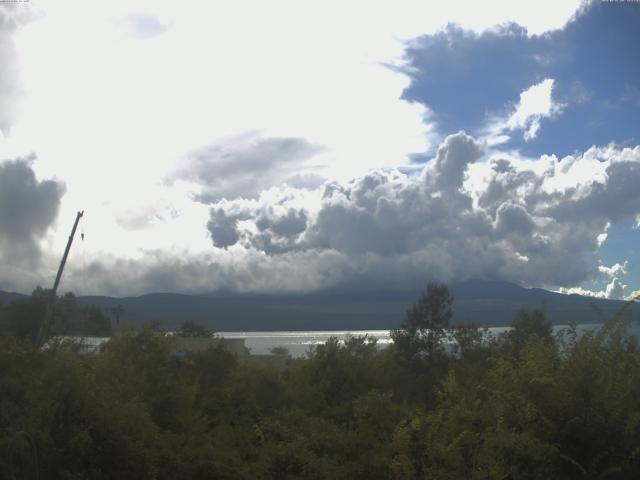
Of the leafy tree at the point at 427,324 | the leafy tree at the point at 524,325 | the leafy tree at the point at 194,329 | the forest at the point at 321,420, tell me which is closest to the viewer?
the forest at the point at 321,420

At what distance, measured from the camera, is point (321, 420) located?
1939cm

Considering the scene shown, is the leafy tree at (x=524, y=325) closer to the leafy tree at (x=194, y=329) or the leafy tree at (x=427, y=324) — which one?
the leafy tree at (x=427, y=324)

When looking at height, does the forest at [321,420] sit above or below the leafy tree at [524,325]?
below

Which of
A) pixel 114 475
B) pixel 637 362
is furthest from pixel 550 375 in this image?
pixel 114 475

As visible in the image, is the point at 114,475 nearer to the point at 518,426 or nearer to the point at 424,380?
the point at 518,426

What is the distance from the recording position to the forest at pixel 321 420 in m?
9.90

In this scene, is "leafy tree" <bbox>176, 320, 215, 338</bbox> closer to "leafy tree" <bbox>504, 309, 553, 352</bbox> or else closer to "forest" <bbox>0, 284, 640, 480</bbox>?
"leafy tree" <bbox>504, 309, 553, 352</bbox>

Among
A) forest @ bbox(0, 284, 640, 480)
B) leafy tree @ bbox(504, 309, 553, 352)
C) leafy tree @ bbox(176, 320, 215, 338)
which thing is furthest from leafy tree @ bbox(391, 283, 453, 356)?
leafy tree @ bbox(176, 320, 215, 338)

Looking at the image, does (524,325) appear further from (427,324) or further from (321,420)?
(321,420)

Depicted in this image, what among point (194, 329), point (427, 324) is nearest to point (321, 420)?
point (427, 324)

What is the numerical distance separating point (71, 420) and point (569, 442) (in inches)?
364

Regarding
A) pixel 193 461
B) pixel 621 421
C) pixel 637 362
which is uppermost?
pixel 637 362

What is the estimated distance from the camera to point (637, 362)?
11.4 metres

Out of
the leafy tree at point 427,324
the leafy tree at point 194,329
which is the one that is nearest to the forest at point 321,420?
the leafy tree at point 427,324
